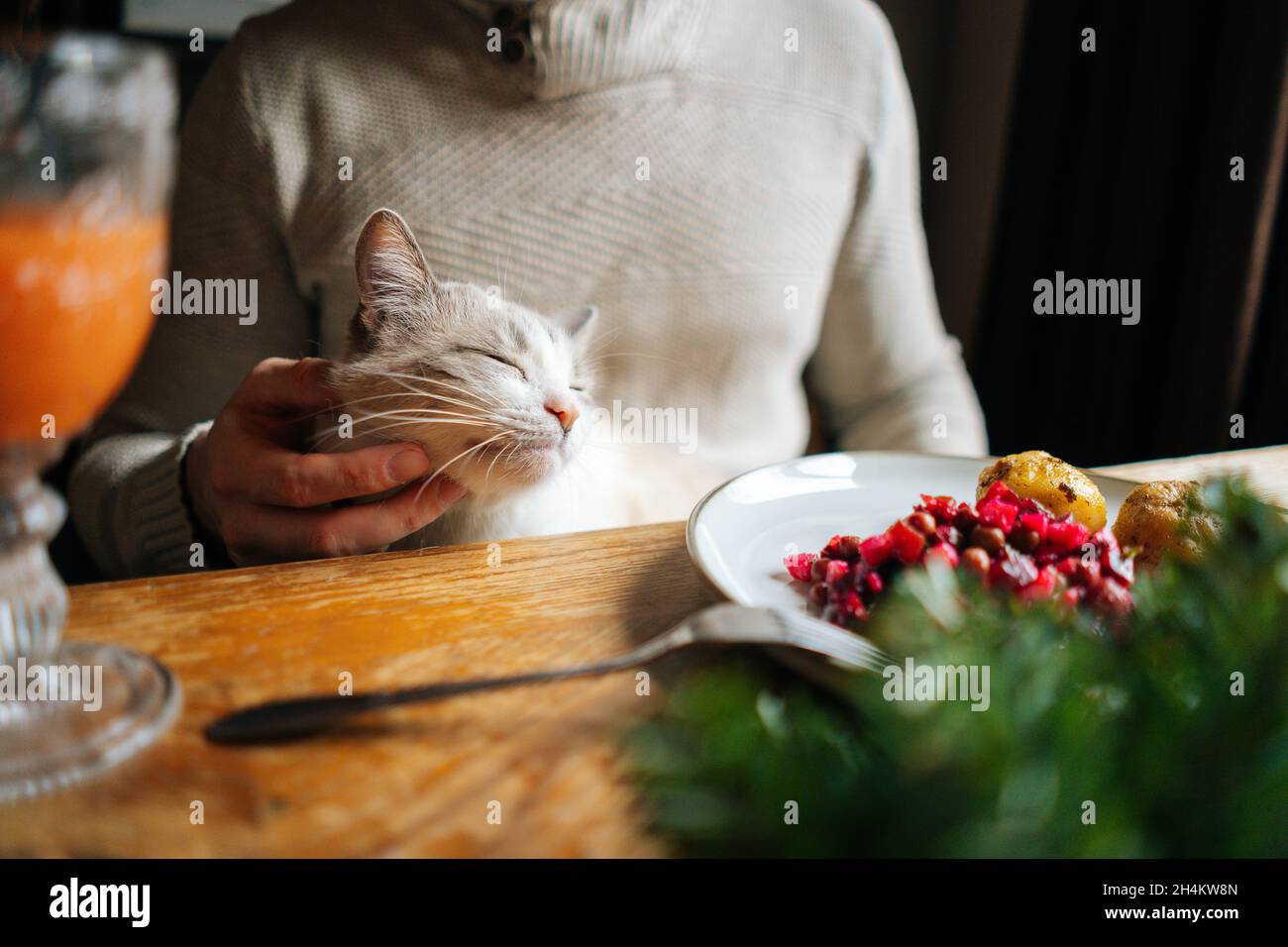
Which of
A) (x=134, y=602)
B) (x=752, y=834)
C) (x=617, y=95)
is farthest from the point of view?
(x=617, y=95)

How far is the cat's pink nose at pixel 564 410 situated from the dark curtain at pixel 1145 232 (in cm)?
169

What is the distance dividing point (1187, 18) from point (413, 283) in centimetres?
198

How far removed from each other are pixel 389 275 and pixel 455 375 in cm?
13

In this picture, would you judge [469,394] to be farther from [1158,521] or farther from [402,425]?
[1158,521]

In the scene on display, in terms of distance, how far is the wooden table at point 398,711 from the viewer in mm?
385

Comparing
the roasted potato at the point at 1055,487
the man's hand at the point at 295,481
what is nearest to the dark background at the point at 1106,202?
the man's hand at the point at 295,481

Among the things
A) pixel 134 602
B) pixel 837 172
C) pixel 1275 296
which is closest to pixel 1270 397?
pixel 1275 296

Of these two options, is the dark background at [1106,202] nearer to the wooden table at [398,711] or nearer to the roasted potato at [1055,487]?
the wooden table at [398,711]

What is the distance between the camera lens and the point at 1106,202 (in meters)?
2.31

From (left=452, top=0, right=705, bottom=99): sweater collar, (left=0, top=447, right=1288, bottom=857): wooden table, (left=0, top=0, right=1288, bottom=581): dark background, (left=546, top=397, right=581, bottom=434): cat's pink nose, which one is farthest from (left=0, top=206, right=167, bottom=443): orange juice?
(left=0, top=0, right=1288, bottom=581): dark background

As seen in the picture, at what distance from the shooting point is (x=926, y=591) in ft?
1.25

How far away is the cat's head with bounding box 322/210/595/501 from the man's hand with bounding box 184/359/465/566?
31mm

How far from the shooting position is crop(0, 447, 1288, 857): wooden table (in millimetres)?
385
